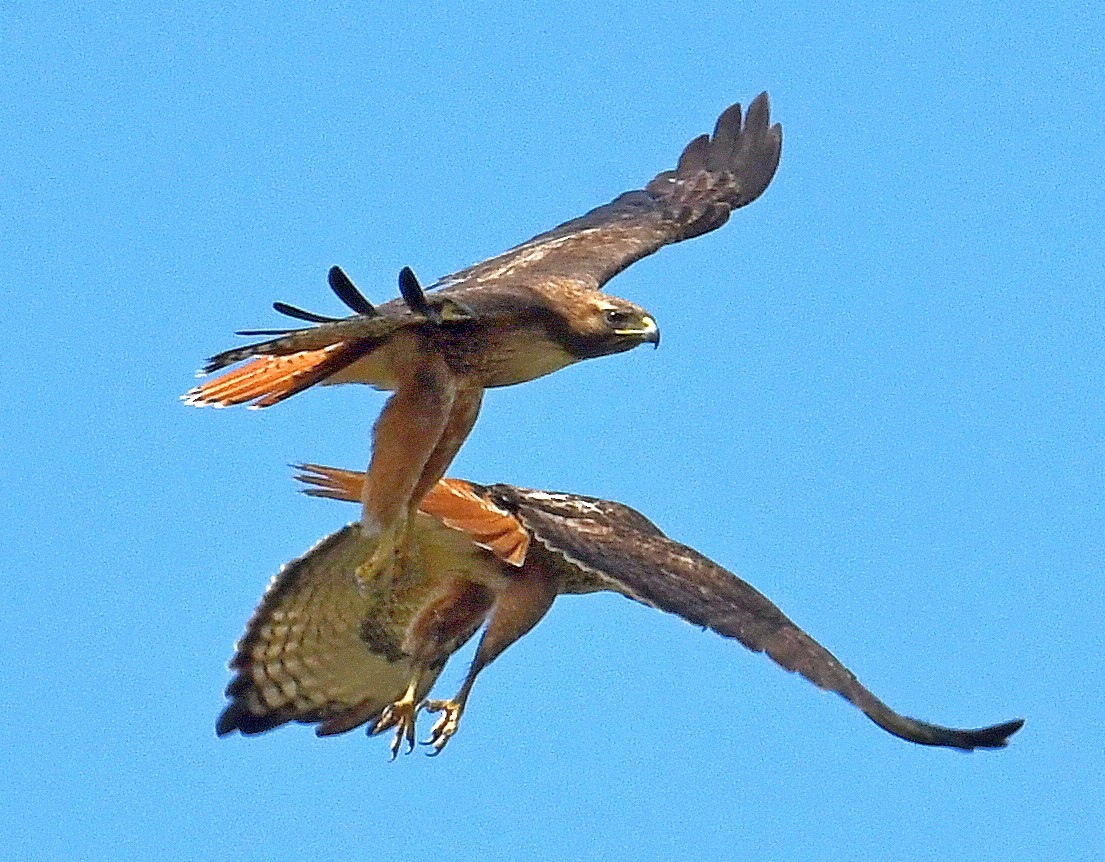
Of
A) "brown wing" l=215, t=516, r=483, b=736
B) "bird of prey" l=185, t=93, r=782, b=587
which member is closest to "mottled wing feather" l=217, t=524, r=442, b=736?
"brown wing" l=215, t=516, r=483, b=736

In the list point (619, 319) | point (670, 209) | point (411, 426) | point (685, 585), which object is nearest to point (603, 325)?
point (619, 319)

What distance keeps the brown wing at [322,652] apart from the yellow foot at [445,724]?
2.23 ft

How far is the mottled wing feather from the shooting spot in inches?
484

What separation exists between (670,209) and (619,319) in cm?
273

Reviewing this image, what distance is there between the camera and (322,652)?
12.4 metres

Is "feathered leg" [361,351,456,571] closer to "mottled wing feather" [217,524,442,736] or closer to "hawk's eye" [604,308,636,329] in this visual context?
"hawk's eye" [604,308,636,329]

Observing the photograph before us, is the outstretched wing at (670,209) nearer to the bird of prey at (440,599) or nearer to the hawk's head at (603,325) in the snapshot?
the hawk's head at (603,325)

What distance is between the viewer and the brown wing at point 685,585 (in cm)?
989

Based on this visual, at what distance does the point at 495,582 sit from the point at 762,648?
197cm

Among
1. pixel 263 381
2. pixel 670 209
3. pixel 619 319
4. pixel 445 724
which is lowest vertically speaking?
pixel 445 724

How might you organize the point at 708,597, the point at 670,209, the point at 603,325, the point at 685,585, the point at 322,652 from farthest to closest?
1. the point at 670,209
2. the point at 322,652
3. the point at 603,325
4. the point at 685,585
5. the point at 708,597

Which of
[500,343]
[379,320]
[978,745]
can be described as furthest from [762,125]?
[978,745]

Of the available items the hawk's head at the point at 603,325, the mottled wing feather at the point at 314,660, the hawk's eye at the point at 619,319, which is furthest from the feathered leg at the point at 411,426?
the mottled wing feather at the point at 314,660

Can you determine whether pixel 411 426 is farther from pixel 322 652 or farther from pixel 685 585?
pixel 322 652
